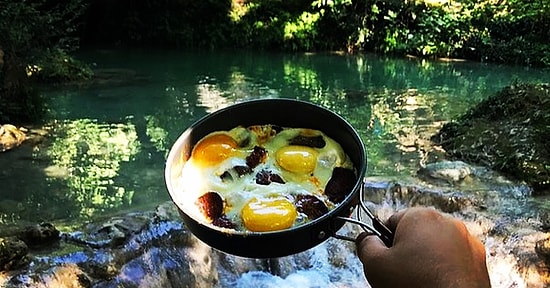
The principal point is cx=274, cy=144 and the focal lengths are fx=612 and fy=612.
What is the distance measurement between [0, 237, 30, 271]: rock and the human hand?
2.58 m

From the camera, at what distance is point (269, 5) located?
14.8m

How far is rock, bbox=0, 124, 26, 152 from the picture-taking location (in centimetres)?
618

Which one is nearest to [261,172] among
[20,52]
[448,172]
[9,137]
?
[448,172]

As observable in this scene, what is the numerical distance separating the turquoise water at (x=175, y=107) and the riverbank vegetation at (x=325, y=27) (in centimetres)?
65

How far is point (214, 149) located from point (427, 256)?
751 mm

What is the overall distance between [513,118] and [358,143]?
4.80 m

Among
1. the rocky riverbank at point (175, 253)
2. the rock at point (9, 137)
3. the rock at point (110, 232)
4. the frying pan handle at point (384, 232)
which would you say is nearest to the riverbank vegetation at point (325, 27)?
the rock at point (9, 137)

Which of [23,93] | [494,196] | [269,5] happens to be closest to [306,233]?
[494,196]

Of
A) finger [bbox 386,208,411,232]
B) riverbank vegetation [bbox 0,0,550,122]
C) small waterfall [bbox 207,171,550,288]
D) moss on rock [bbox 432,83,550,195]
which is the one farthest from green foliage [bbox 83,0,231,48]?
finger [bbox 386,208,411,232]

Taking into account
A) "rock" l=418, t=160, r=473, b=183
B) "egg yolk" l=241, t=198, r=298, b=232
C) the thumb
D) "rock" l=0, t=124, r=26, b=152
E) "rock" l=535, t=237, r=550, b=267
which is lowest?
"rock" l=0, t=124, r=26, b=152

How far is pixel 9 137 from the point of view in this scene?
20.6 feet

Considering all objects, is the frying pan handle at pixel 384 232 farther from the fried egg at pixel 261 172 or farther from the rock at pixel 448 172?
the rock at pixel 448 172

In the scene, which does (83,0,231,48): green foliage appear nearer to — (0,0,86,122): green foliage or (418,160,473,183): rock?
(0,0,86,122): green foliage

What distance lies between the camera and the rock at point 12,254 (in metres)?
3.19
